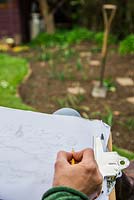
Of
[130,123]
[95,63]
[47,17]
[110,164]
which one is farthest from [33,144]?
[47,17]

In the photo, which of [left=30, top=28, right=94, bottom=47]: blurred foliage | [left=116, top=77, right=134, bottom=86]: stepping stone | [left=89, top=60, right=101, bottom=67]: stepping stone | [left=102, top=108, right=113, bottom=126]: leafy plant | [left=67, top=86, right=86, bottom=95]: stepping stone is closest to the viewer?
[left=102, top=108, right=113, bottom=126]: leafy plant

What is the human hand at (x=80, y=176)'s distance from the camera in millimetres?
993

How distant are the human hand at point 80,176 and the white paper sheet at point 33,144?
0.18 m

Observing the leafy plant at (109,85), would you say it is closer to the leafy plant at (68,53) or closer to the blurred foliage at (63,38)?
the leafy plant at (68,53)

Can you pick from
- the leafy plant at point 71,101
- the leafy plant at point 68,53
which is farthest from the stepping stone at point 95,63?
the leafy plant at point 71,101

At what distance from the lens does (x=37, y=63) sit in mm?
6605

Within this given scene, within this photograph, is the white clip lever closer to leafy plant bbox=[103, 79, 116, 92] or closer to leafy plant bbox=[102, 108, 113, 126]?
leafy plant bbox=[102, 108, 113, 126]

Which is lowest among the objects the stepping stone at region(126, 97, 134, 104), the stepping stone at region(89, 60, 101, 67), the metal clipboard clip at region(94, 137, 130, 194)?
the stepping stone at region(89, 60, 101, 67)

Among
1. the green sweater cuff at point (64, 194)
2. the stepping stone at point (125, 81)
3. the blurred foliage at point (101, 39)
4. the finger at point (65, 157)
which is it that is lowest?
the blurred foliage at point (101, 39)

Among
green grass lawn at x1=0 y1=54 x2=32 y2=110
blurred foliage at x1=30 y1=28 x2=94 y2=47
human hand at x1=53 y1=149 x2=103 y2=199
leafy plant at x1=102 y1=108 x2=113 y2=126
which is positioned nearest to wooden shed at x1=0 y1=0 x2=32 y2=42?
blurred foliage at x1=30 y1=28 x2=94 y2=47

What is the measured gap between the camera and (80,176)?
100 cm

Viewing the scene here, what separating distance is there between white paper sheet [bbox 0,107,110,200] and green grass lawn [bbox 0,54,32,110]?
2636 millimetres

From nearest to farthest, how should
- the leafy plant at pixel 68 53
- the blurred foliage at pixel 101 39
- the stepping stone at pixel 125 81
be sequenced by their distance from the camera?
1. the stepping stone at pixel 125 81
2. the leafy plant at pixel 68 53
3. the blurred foliage at pixel 101 39

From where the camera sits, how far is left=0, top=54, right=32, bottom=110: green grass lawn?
173 inches
